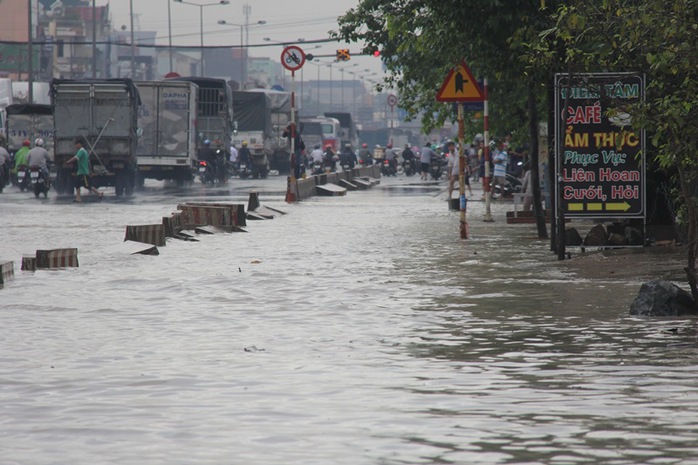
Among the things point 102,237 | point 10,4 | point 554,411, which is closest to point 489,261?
point 102,237

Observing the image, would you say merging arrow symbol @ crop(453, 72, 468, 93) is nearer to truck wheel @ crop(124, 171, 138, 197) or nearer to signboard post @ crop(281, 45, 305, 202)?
signboard post @ crop(281, 45, 305, 202)

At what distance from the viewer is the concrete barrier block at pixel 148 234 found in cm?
2039

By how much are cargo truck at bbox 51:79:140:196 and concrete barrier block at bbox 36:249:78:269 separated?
83.9ft

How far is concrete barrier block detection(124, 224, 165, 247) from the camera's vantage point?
66.9ft

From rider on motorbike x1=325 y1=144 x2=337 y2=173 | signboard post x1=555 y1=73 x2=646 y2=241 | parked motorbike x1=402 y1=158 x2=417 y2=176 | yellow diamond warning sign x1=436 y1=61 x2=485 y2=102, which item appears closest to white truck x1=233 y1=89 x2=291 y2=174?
rider on motorbike x1=325 y1=144 x2=337 y2=173

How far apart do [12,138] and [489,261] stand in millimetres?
39447

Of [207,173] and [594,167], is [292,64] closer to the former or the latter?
[207,173]

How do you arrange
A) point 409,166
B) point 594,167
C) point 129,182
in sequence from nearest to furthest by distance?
point 594,167 < point 129,182 < point 409,166

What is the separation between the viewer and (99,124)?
42906mm

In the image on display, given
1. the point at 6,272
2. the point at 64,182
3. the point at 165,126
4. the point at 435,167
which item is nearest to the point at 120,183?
the point at 64,182

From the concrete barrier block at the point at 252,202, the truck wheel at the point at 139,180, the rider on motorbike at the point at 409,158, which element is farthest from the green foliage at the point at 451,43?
the rider on motorbike at the point at 409,158

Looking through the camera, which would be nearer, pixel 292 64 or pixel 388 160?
pixel 292 64

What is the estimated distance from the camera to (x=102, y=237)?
76.0 feet

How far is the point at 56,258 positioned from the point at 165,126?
32.1 metres
